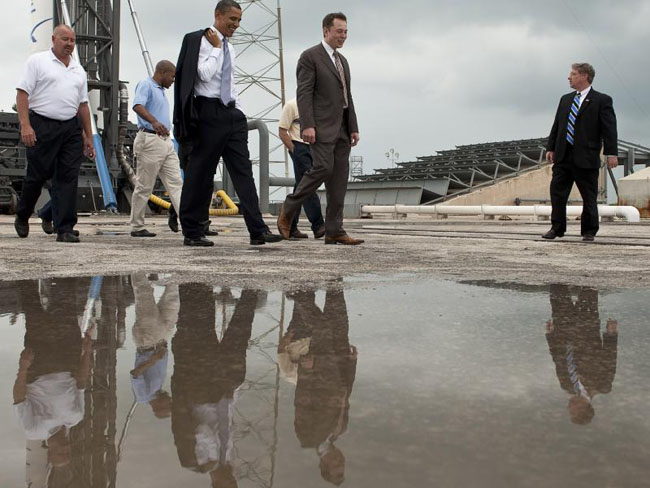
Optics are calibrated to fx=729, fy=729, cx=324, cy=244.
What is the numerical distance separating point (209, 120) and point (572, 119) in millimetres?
3391

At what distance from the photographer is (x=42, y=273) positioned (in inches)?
126

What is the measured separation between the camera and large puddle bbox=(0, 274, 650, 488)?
92 cm

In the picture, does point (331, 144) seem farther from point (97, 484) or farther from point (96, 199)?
point (96, 199)

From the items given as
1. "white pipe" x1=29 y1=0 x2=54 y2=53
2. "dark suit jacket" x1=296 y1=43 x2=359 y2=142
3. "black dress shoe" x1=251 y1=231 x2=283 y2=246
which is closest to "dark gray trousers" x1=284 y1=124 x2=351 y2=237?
"dark suit jacket" x1=296 y1=43 x2=359 y2=142

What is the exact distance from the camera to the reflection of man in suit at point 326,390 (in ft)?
3.21

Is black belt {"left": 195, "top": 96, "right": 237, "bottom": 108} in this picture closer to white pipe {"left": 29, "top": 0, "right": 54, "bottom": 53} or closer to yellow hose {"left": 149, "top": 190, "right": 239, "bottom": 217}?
yellow hose {"left": 149, "top": 190, "right": 239, "bottom": 217}

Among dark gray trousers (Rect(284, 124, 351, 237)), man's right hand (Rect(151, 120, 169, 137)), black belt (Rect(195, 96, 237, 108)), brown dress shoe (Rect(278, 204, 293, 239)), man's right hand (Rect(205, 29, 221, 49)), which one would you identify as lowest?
brown dress shoe (Rect(278, 204, 293, 239))

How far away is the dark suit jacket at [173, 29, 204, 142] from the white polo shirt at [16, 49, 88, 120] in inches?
52.2

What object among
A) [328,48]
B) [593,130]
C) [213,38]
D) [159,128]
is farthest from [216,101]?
[593,130]

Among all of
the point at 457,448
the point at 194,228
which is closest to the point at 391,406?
the point at 457,448

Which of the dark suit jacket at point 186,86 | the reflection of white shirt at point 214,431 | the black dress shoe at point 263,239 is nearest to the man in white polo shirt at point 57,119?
the dark suit jacket at point 186,86

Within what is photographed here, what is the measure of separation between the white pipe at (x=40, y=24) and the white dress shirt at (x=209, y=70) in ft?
41.5

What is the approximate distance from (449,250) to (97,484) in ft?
13.5

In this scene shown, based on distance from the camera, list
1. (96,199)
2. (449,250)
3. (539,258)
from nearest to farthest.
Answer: (539,258), (449,250), (96,199)
